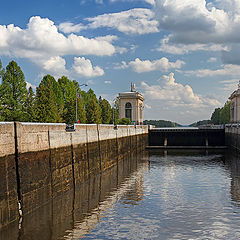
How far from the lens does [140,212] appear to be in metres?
21.1

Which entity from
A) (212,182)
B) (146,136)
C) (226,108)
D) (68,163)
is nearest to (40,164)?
(68,163)

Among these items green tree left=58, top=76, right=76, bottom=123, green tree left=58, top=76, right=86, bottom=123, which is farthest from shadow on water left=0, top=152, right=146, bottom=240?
green tree left=58, top=76, right=76, bottom=123

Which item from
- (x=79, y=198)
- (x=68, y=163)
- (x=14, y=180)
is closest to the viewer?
(x=14, y=180)

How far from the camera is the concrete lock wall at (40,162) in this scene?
1811cm

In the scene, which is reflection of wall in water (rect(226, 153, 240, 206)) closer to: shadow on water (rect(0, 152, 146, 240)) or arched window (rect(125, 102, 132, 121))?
shadow on water (rect(0, 152, 146, 240))

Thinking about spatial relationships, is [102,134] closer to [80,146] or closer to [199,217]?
[80,146]

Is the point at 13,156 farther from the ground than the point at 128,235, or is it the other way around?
the point at 13,156

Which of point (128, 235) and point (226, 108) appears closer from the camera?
point (128, 235)

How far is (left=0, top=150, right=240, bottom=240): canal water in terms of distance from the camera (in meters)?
17.1

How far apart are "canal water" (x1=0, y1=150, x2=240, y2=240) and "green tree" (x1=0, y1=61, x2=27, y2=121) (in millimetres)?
24038

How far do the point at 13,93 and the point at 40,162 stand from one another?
3284 cm

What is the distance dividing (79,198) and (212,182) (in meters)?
14.1

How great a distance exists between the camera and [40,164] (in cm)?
2241

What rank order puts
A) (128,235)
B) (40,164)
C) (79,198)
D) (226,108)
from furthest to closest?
(226,108) < (79,198) < (40,164) < (128,235)
